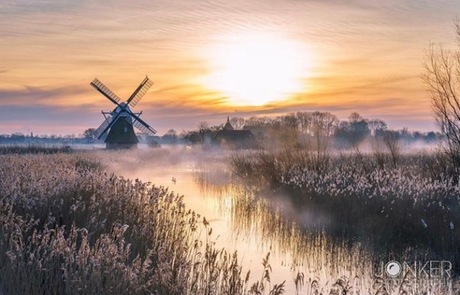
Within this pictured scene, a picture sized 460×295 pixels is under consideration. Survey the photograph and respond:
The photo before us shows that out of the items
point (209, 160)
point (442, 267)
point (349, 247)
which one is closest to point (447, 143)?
point (349, 247)

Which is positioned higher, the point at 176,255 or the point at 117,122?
the point at 117,122

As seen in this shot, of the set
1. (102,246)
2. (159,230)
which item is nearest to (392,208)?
(159,230)

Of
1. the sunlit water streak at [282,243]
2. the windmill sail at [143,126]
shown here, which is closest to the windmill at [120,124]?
the windmill sail at [143,126]

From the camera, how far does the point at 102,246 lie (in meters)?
6.94

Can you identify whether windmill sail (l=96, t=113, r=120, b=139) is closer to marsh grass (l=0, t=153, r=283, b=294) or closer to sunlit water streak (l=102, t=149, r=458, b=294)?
sunlit water streak (l=102, t=149, r=458, b=294)

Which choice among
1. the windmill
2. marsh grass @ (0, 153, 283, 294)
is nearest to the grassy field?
marsh grass @ (0, 153, 283, 294)

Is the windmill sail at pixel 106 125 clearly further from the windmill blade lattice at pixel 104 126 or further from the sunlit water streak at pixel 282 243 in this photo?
the sunlit water streak at pixel 282 243

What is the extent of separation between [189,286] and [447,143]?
11.3 m

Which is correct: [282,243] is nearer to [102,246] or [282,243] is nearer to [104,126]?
[102,246]

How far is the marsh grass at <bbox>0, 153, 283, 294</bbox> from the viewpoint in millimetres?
5633

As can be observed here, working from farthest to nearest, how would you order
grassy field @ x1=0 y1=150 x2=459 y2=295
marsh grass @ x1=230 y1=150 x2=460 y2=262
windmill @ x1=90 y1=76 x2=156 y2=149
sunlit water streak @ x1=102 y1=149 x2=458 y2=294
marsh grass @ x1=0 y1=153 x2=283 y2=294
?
windmill @ x1=90 y1=76 x2=156 y2=149 < marsh grass @ x1=230 y1=150 x2=460 y2=262 < sunlit water streak @ x1=102 y1=149 x2=458 y2=294 < grassy field @ x1=0 y1=150 x2=459 y2=295 < marsh grass @ x1=0 y1=153 x2=283 y2=294

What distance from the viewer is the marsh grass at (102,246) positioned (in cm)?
563

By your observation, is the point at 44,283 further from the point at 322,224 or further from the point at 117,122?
the point at 117,122

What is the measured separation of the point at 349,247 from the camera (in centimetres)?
1102
